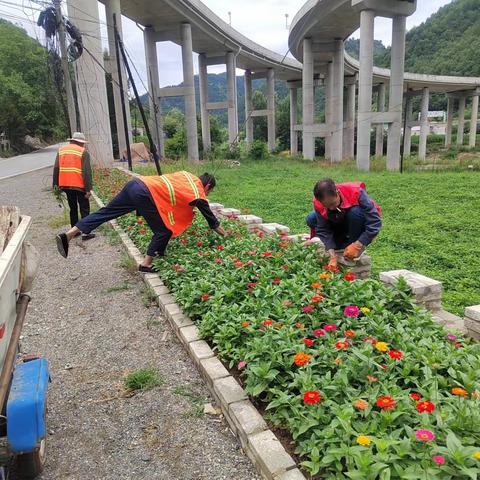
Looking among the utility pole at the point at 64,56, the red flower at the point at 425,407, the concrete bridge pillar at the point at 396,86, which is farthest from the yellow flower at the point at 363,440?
the concrete bridge pillar at the point at 396,86

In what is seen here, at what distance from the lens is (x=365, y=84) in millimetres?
22188

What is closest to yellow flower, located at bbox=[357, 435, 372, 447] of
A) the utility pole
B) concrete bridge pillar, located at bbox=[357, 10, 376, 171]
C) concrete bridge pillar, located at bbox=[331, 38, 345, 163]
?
the utility pole

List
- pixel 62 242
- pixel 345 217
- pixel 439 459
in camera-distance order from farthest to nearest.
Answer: pixel 62 242 → pixel 345 217 → pixel 439 459

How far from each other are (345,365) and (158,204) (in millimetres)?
3060

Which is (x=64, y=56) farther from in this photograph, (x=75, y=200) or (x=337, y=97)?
(x=337, y=97)

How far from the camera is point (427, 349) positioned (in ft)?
8.78

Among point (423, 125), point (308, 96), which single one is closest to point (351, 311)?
point (308, 96)

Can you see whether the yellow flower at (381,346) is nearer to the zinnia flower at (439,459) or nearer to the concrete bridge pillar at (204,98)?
the zinnia flower at (439,459)

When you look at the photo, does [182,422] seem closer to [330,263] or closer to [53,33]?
[330,263]

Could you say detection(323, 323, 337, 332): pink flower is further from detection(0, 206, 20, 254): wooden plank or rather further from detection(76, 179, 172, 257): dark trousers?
detection(76, 179, 172, 257): dark trousers

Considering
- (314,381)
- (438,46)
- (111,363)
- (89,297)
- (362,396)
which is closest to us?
(362,396)

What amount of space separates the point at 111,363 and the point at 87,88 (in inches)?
680

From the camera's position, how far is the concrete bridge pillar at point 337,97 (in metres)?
32.5

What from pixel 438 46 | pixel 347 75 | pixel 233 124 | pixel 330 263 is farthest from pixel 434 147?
pixel 330 263
